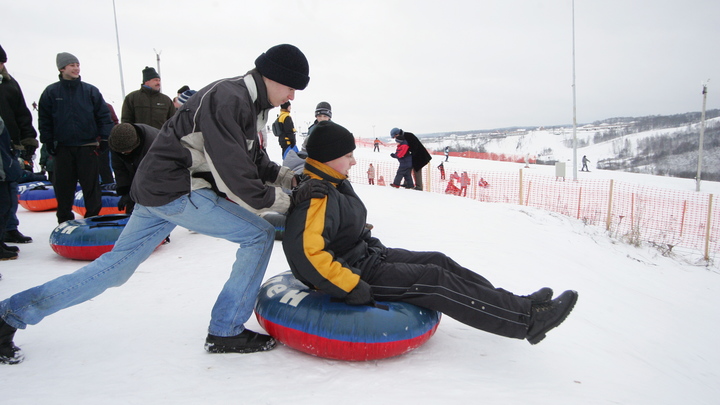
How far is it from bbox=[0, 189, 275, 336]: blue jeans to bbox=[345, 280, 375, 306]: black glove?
551mm

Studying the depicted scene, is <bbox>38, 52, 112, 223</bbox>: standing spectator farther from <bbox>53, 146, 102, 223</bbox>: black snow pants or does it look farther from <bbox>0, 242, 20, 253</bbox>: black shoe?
<bbox>0, 242, 20, 253</bbox>: black shoe

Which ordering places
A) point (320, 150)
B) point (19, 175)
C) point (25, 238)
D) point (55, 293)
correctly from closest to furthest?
point (55, 293) < point (320, 150) < point (19, 175) < point (25, 238)

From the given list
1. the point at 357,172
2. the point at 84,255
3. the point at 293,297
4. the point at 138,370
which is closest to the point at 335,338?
the point at 293,297

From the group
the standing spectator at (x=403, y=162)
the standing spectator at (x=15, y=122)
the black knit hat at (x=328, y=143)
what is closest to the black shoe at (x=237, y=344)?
the black knit hat at (x=328, y=143)

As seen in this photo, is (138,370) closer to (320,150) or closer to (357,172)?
(320,150)

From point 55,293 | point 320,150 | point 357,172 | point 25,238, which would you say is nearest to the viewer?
point 55,293

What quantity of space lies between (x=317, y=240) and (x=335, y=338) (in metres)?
0.55

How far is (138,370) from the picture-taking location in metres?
2.26

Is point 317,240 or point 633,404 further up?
point 317,240

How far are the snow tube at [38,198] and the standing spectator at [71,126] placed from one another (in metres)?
2.74

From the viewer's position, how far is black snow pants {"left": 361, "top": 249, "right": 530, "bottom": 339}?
2.43m

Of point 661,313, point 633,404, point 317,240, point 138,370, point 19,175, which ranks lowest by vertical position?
point 661,313

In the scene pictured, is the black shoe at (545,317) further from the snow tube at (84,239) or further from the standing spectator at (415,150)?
the standing spectator at (415,150)

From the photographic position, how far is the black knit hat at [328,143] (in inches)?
102
